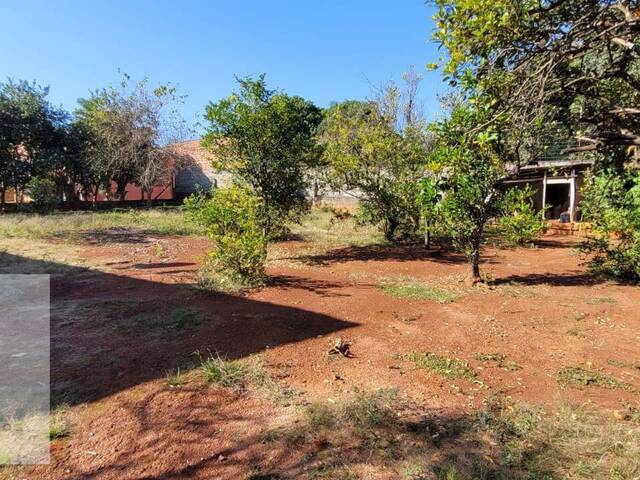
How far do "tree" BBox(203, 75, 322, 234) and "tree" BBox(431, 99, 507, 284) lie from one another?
3893 mm

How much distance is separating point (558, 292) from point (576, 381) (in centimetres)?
362

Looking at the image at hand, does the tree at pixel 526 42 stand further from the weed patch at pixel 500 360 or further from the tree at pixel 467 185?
the weed patch at pixel 500 360

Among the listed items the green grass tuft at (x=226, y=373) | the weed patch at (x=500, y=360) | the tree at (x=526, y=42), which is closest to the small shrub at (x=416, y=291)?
the weed patch at (x=500, y=360)

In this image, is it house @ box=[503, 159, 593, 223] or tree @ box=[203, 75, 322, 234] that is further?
house @ box=[503, 159, 593, 223]

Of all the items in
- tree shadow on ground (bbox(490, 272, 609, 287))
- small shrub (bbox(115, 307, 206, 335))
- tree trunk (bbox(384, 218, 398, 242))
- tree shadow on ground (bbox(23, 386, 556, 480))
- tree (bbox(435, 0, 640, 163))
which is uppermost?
tree (bbox(435, 0, 640, 163))

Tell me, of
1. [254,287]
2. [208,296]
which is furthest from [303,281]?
[208,296]

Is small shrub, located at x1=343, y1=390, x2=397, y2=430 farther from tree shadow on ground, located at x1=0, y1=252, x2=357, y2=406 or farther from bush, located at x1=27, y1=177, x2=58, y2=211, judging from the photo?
bush, located at x1=27, y1=177, x2=58, y2=211

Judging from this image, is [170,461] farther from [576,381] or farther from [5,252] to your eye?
[5,252]

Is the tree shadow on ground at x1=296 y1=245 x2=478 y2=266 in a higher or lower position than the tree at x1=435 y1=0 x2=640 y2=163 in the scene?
lower

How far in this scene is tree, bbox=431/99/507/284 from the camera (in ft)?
19.4

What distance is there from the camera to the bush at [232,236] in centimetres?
668

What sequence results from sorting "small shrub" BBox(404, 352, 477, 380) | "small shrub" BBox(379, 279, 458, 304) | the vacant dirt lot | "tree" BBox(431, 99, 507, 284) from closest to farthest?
1. the vacant dirt lot
2. "small shrub" BBox(404, 352, 477, 380)
3. "tree" BBox(431, 99, 507, 284)
4. "small shrub" BBox(379, 279, 458, 304)

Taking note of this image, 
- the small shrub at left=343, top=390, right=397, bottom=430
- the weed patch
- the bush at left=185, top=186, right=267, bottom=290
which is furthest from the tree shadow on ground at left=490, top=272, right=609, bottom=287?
the small shrub at left=343, top=390, right=397, bottom=430

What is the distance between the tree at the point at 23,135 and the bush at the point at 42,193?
Result: 796 millimetres
